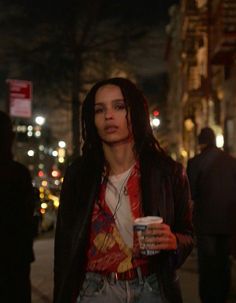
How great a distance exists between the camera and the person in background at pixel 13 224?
4.51m

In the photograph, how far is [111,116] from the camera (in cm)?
332

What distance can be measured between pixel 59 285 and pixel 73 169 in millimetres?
560

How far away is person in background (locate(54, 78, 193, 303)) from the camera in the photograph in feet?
10.2

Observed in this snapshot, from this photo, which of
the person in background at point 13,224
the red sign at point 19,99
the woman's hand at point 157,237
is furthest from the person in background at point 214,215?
the red sign at point 19,99

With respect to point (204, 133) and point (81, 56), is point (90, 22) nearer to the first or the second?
point (81, 56)

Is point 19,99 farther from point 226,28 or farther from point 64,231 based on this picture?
point 64,231

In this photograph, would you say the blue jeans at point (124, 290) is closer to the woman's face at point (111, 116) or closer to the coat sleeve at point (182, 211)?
the coat sleeve at point (182, 211)

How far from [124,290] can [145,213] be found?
0.35 meters

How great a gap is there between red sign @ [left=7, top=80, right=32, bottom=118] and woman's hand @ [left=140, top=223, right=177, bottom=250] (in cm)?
1072

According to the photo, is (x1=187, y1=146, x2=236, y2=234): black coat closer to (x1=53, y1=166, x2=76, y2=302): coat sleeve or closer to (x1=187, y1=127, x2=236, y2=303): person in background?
(x1=187, y1=127, x2=236, y2=303): person in background

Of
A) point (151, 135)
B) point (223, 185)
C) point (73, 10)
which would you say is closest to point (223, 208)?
point (223, 185)

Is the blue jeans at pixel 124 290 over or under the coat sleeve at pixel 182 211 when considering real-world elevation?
under

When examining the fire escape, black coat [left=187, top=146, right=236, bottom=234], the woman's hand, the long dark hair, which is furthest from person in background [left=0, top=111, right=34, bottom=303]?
the fire escape

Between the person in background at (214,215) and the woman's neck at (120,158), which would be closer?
the woman's neck at (120,158)
